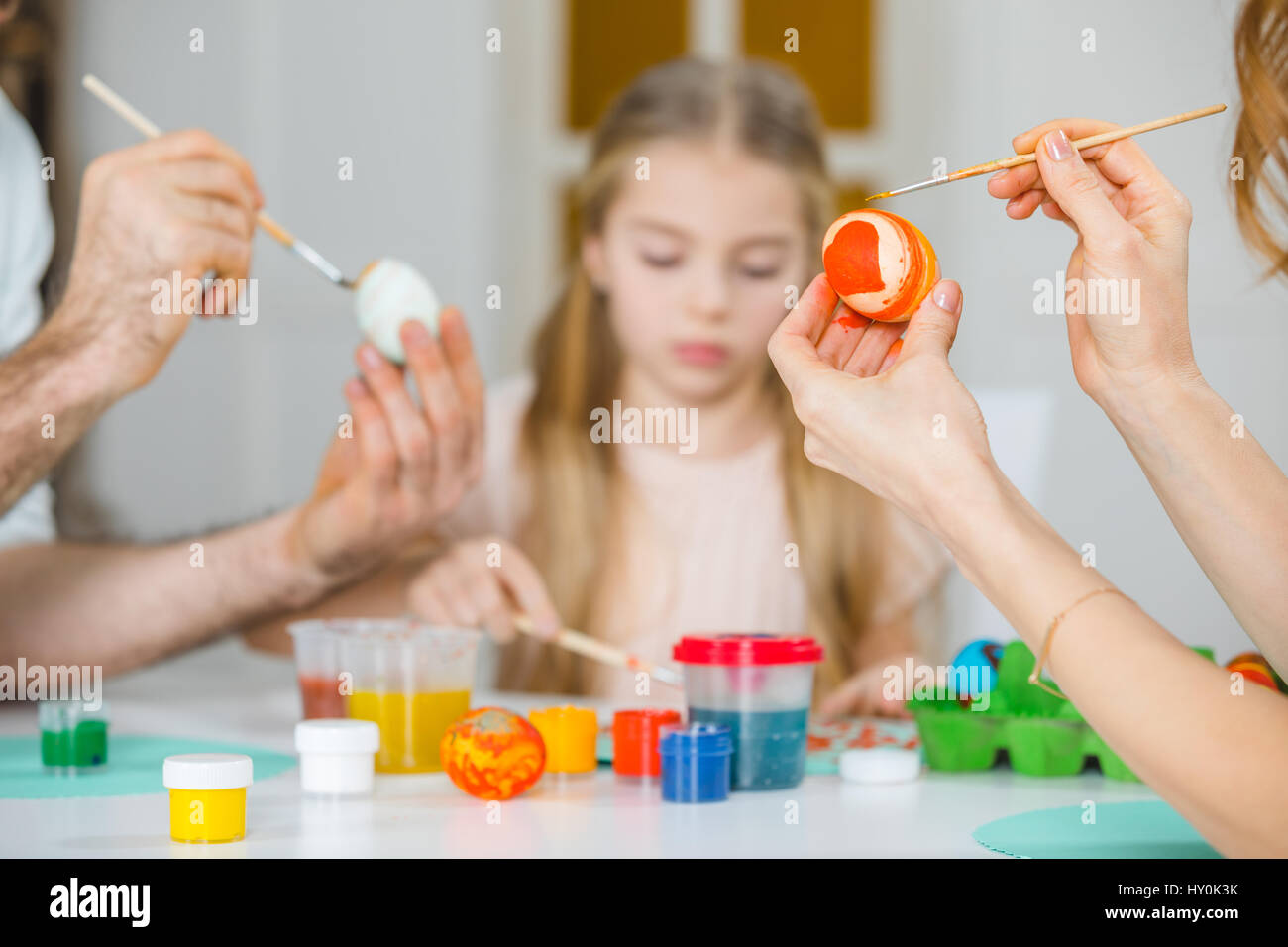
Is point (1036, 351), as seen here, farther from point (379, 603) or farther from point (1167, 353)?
point (1167, 353)

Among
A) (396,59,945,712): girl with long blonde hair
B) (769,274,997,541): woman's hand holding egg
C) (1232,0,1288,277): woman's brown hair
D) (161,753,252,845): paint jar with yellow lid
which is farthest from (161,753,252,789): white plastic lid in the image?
(396,59,945,712): girl with long blonde hair

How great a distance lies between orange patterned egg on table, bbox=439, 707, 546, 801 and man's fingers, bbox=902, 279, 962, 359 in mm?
519

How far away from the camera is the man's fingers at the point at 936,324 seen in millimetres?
985

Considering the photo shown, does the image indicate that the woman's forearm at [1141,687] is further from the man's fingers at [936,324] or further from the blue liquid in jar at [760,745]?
the blue liquid in jar at [760,745]

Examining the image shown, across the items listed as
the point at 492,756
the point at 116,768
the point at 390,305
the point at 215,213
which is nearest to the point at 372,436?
the point at 390,305

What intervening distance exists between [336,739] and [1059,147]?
2.71 feet

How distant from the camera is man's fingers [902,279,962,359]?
0.98 metres

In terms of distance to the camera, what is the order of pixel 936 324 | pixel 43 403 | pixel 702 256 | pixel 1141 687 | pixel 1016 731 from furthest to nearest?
pixel 702 256, pixel 43 403, pixel 1016 731, pixel 936 324, pixel 1141 687

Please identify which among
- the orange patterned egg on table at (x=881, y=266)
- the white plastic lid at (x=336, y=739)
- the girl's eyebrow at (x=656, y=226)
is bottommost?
the white plastic lid at (x=336, y=739)

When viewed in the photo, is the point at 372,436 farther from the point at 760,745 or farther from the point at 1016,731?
the point at 1016,731

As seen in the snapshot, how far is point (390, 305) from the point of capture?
1746 millimetres

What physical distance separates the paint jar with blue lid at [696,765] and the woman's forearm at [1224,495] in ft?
1.52

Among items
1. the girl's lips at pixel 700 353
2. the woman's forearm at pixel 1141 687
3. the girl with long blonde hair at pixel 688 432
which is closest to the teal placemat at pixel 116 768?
the woman's forearm at pixel 1141 687

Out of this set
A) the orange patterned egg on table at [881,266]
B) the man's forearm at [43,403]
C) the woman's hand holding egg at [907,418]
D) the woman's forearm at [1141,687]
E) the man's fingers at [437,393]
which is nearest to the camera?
the woman's forearm at [1141,687]
